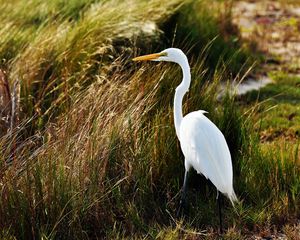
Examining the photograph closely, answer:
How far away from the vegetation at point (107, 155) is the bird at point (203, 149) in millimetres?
221

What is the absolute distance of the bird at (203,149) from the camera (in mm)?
4621

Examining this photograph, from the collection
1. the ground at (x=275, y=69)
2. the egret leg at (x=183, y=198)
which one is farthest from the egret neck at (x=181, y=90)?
the ground at (x=275, y=69)

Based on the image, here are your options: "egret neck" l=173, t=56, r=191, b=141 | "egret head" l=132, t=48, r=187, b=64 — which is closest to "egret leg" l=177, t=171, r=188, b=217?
"egret neck" l=173, t=56, r=191, b=141

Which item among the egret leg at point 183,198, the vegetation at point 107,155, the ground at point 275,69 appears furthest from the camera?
the ground at point 275,69

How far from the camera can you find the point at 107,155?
4.82 metres

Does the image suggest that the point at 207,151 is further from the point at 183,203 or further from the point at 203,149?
the point at 183,203

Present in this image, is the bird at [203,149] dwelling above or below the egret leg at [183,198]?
above

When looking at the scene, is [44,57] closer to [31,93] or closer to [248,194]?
[31,93]

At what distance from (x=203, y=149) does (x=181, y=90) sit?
44cm

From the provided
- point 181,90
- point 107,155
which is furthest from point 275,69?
point 107,155

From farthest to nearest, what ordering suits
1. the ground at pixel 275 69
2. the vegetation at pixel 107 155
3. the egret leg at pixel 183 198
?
the ground at pixel 275 69, the egret leg at pixel 183 198, the vegetation at pixel 107 155

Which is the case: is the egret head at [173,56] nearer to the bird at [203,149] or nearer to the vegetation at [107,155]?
the bird at [203,149]

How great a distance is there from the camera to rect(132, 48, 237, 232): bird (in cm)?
462

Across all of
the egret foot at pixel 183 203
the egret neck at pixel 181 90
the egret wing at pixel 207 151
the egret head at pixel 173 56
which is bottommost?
the egret foot at pixel 183 203
